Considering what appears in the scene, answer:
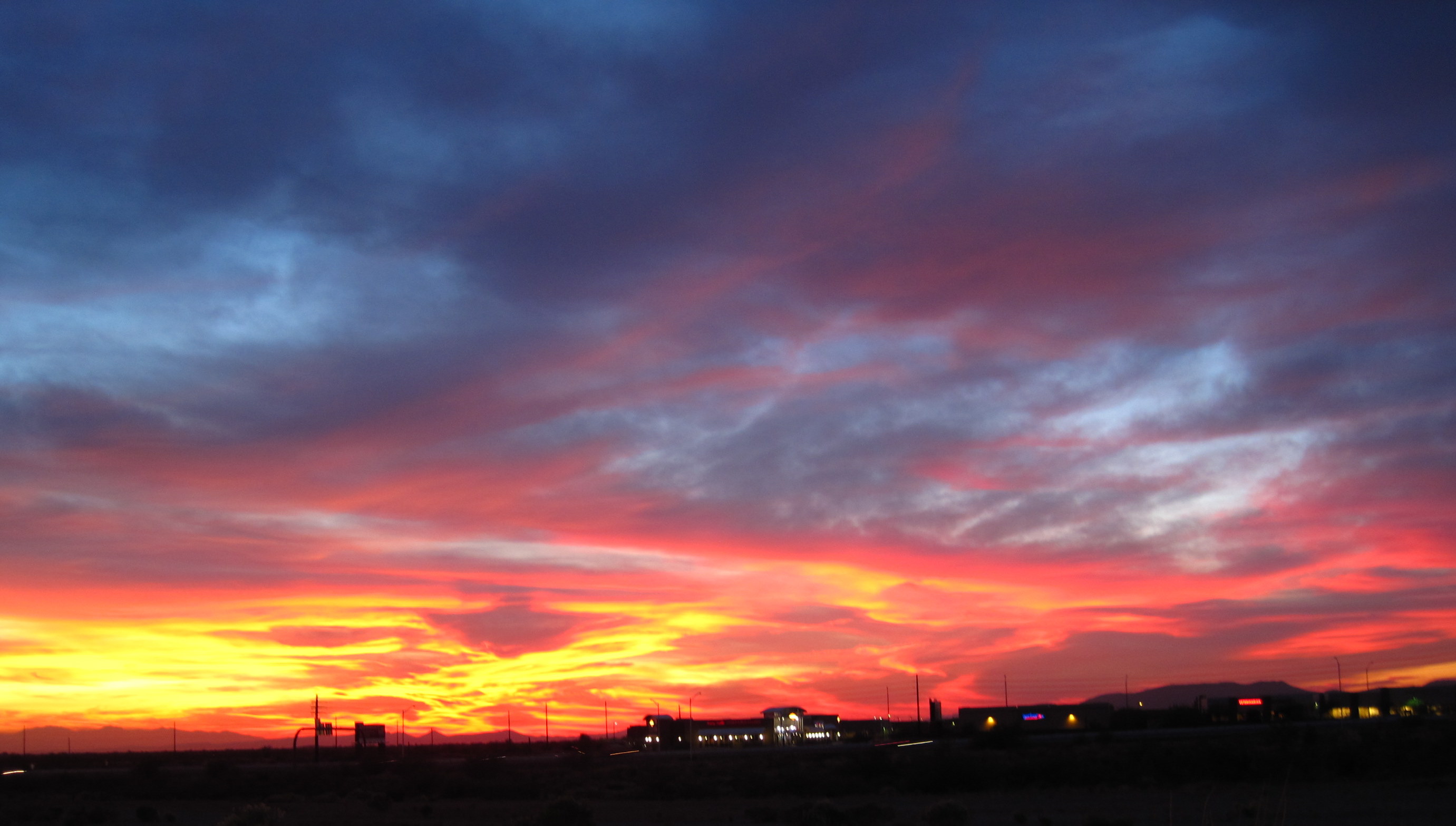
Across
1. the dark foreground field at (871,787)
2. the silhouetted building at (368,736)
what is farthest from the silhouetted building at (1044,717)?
the silhouetted building at (368,736)

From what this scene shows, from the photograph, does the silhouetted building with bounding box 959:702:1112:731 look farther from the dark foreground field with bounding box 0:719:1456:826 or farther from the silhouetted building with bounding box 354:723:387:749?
the silhouetted building with bounding box 354:723:387:749

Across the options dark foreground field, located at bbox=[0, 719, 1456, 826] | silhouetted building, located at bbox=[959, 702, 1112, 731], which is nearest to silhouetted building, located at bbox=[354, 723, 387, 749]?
dark foreground field, located at bbox=[0, 719, 1456, 826]

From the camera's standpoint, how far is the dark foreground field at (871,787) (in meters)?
41.6

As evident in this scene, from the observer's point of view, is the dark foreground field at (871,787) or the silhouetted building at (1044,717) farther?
the silhouetted building at (1044,717)

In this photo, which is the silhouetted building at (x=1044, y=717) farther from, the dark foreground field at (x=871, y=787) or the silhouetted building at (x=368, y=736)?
the silhouetted building at (x=368, y=736)

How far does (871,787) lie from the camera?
61.2 metres

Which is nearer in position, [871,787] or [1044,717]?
[871,787]

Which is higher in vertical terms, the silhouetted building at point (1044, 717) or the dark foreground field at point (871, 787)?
the dark foreground field at point (871, 787)

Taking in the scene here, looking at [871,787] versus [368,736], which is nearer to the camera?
[871,787]

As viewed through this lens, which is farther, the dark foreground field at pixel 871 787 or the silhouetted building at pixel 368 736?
the silhouetted building at pixel 368 736

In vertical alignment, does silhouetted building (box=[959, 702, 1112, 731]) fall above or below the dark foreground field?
below

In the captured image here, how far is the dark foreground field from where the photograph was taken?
41.6 meters

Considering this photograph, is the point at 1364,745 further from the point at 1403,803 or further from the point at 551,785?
the point at 551,785

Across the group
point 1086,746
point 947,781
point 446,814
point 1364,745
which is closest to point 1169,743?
point 1086,746
